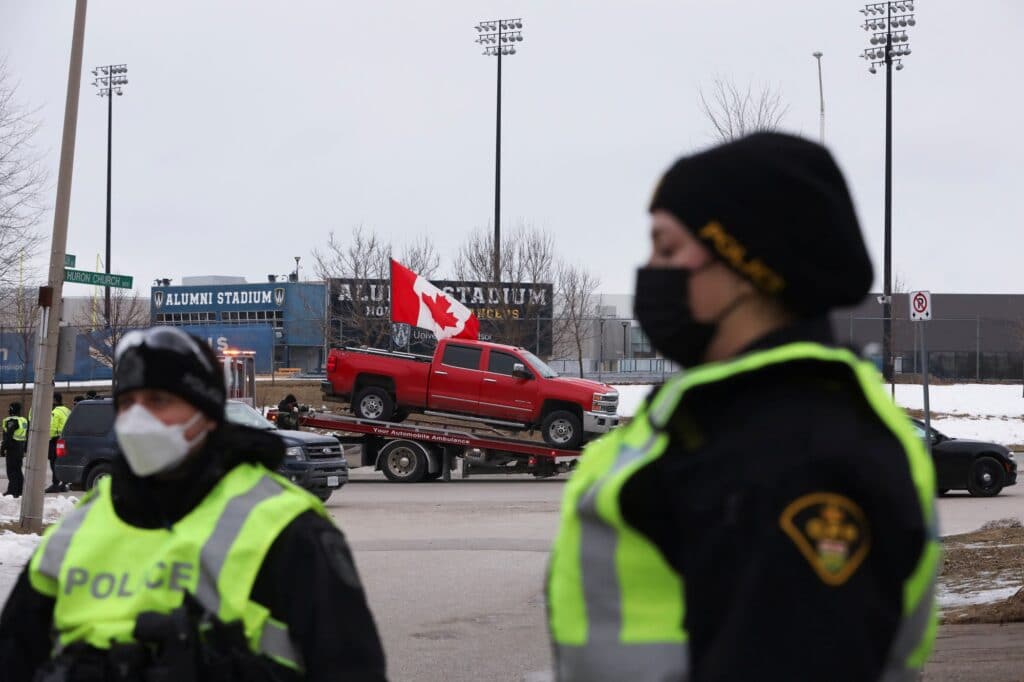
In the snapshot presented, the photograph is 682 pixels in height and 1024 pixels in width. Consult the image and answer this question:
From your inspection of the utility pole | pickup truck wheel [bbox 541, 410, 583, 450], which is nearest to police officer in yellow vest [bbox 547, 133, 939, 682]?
the utility pole

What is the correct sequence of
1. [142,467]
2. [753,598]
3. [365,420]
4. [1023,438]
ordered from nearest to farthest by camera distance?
1. [753,598]
2. [142,467]
3. [365,420]
4. [1023,438]

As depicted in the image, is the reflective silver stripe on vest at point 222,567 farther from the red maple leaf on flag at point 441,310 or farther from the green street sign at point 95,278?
the red maple leaf on flag at point 441,310

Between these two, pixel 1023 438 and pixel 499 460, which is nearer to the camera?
pixel 499 460

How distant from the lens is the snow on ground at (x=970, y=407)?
Result: 129 ft

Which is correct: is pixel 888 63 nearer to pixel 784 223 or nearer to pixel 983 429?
pixel 983 429

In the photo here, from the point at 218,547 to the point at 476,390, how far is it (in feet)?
82.9

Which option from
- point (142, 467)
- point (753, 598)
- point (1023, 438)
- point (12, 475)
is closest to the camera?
point (753, 598)

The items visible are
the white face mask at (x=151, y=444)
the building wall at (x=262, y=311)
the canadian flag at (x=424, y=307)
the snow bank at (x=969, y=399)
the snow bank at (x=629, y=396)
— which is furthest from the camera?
the building wall at (x=262, y=311)

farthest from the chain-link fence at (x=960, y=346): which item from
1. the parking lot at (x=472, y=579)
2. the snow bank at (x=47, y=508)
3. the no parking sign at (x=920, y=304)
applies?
the snow bank at (x=47, y=508)

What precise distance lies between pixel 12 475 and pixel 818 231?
929 inches

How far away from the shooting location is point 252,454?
3115 millimetres

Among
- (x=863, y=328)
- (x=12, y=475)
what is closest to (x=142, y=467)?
(x=12, y=475)

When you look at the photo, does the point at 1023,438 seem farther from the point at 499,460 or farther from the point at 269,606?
the point at 269,606

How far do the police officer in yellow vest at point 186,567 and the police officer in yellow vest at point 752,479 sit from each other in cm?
97
